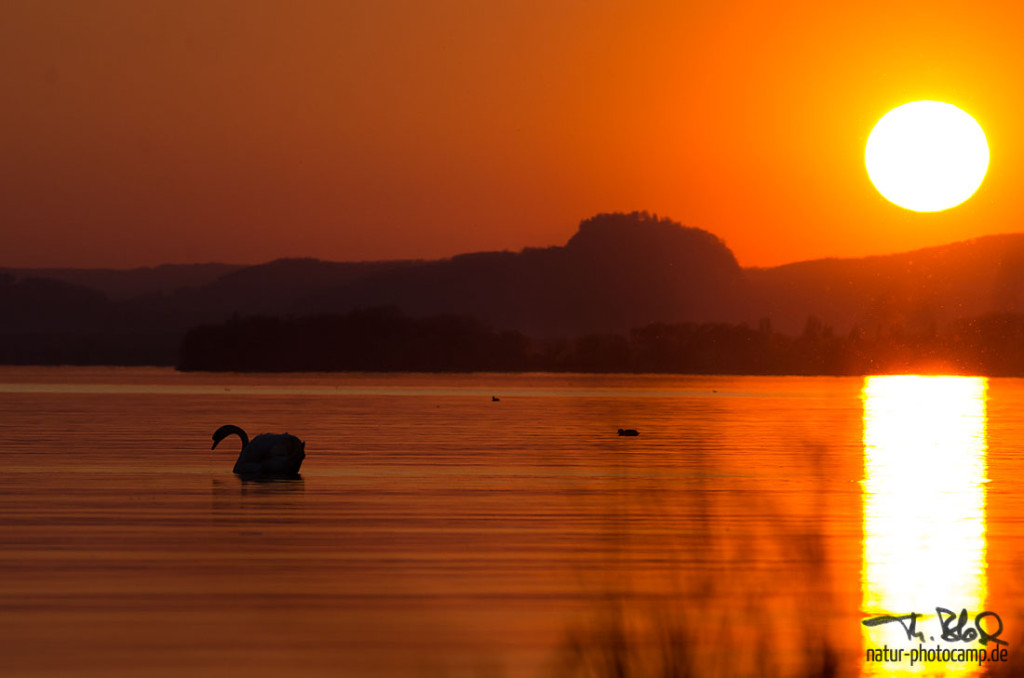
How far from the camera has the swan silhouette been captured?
31.8m

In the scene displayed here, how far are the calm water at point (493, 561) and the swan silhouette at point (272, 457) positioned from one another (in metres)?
0.58

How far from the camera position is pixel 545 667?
12883 mm

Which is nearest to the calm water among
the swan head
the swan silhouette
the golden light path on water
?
the golden light path on water

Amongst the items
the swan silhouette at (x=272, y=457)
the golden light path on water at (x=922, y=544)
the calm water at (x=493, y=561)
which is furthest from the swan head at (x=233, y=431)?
the golden light path on water at (x=922, y=544)

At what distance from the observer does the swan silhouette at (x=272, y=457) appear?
31812 mm

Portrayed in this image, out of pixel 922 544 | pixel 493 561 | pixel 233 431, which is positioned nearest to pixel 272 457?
pixel 233 431

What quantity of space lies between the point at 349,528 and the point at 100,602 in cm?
719

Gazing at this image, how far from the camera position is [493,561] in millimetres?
19109

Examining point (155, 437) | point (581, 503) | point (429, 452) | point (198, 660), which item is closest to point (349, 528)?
point (581, 503)

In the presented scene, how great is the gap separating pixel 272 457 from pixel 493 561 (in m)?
13.8

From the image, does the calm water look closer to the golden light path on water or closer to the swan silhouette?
the golden light path on water

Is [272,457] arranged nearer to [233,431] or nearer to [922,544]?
[233,431]

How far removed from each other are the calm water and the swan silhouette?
578mm

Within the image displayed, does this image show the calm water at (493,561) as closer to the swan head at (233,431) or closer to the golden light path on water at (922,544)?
the golden light path on water at (922,544)
